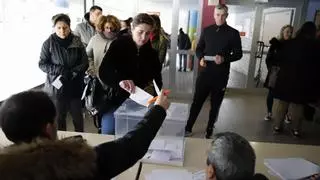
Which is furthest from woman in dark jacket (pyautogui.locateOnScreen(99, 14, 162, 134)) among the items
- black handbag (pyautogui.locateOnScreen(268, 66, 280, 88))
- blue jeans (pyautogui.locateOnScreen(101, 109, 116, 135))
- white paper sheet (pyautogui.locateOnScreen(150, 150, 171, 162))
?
black handbag (pyautogui.locateOnScreen(268, 66, 280, 88))

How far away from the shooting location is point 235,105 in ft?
17.7

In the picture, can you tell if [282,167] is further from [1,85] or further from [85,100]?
[1,85]

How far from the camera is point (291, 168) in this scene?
156 centimetres

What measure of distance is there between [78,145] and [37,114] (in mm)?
344

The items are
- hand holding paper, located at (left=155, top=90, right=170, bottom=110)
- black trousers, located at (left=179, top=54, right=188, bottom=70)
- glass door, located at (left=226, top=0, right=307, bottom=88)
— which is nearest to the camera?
hand holding paper, located at (left=155, top=90, right=170, bottom=110)

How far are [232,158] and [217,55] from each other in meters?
2.43

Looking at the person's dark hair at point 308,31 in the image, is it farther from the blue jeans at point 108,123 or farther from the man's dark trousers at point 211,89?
the blue jeans at point 108,123

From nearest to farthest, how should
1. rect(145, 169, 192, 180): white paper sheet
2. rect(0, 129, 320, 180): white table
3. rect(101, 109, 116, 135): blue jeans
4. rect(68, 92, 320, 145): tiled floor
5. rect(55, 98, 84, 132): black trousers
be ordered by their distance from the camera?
1. rect(145, 169, 192, 180): white paper sheet
2. rect(0, 129, 320, 180): white table
3. rect(101, 109, 116, 135): blue jeans
4. rect(55, 98, 84, 132): black trousers
5. rect(68, 92, 320, 145): tiled floor

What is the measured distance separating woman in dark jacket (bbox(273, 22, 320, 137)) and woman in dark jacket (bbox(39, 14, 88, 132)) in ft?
8.15

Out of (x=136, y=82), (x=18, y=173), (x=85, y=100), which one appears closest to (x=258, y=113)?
(x=85, y=100)

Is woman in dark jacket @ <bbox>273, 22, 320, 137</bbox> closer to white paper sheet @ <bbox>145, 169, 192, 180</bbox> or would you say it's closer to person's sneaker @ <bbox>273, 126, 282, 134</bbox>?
person's sneaker @ <bbox>273, 126, 282, 134</bbox>

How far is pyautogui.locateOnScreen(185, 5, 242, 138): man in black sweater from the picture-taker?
11.1 ft

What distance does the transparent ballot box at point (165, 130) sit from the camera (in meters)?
1.61

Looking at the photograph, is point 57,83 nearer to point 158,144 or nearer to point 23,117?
point 158,144
